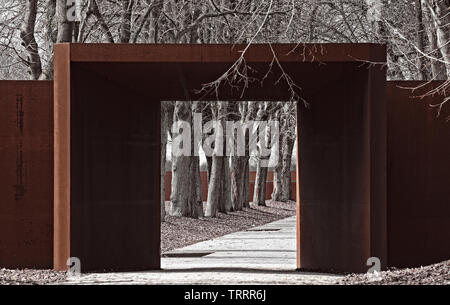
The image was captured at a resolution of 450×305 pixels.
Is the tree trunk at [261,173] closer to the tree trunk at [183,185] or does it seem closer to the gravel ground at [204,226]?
the gravel ground at [204,226]

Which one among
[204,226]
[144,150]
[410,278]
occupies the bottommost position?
[204,226]

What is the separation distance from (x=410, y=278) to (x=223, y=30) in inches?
674

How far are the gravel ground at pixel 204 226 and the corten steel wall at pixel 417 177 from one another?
28.7ft

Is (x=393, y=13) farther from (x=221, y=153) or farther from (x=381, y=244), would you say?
(x=381, y=244)

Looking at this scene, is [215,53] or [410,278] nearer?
[410,278]

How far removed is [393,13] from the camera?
26812 mm

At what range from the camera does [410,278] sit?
497 inches

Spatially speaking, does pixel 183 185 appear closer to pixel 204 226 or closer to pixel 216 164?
pixel 204 226

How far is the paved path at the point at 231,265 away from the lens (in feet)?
45.2

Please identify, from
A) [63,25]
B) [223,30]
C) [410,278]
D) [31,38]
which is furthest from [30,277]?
[223,30]

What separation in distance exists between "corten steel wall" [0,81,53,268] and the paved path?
4.36 feet

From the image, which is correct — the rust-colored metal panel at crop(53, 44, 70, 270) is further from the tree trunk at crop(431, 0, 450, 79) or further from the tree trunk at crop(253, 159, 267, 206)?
the tree trunk at crop(253, 159, 267, 206)

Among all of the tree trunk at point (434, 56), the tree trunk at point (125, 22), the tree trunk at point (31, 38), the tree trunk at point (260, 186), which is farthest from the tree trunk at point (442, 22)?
the tree trunk at point (260, 186)

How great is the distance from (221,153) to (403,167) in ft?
65.2
